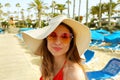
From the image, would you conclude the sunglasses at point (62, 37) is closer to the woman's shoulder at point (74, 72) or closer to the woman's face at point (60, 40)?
the woman's face at point (60, 40)

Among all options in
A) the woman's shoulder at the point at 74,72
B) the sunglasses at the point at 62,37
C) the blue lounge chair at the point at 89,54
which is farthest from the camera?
the blue lounge chair at the point at 89,54

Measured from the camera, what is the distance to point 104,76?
6176mm

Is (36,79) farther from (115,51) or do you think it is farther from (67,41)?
(115,51)

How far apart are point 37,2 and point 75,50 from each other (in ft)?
187

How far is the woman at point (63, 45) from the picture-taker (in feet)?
5.35

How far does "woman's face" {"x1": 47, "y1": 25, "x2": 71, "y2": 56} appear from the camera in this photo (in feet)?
5.59

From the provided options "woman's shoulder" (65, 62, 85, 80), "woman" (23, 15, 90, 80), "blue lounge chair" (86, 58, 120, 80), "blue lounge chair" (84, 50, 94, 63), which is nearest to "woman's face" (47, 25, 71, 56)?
"woman" (23, 15, 90, 80)

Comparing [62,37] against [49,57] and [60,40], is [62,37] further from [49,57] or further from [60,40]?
Answer: [49,57]

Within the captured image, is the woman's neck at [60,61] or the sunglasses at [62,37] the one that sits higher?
the sunglasses at [62,37]

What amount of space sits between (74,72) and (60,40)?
0.23 meters

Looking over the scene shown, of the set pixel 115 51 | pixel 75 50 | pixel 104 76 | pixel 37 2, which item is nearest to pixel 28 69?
pixel 104 76

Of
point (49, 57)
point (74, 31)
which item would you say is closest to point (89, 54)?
point (49, 57)

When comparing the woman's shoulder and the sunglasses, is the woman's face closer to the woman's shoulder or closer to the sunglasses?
the sunglasses

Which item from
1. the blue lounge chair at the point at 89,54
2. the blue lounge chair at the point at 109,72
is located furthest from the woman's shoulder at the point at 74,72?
the blue lounge chair at the point at 89,54
